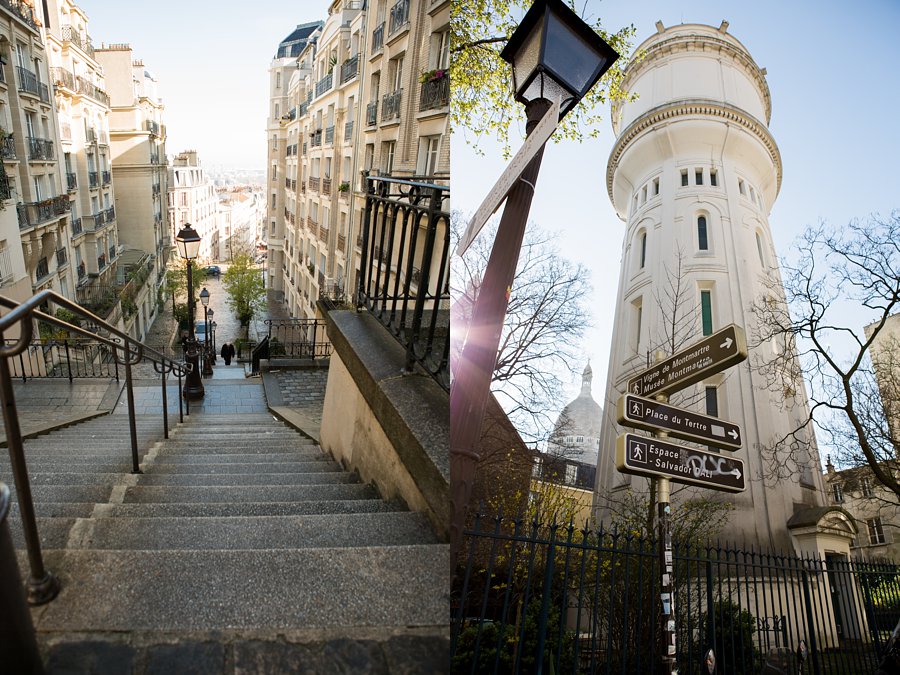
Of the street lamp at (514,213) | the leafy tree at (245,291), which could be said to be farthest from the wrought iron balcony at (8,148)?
the leafy tree at (245,291)

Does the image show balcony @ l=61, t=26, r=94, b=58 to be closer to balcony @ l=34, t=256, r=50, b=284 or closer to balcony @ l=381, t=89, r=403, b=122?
balcony @ l=34, t=256, r=50, b=284

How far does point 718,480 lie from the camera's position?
12.9 ft

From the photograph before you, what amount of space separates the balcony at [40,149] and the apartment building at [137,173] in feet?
9.47

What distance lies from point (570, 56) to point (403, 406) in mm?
1931

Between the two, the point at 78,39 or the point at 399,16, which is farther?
the point at 399,16

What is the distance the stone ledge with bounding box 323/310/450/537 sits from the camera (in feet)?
9.15

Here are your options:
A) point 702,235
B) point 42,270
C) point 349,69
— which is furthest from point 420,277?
point 702,235

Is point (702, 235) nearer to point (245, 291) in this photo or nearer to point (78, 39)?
point (78, 39)

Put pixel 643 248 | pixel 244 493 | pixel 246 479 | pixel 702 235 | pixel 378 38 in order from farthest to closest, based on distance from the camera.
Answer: pixel 643 248 < pixel 702 235 < pixel 378 38 < pixel 246 479 < pixel 244 493

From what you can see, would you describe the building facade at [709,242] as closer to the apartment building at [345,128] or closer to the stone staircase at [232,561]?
the apartment building at [345,128]

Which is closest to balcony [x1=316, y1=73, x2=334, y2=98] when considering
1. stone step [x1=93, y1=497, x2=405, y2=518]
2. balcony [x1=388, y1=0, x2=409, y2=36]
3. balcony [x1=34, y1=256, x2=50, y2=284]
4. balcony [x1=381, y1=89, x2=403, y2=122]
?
balcony [x1=381, y1=89, x2=403, y2=122]

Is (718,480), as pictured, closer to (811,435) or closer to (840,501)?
(811,435)

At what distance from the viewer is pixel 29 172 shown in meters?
8.70

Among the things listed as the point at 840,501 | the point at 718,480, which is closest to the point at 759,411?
the point at 840,501
